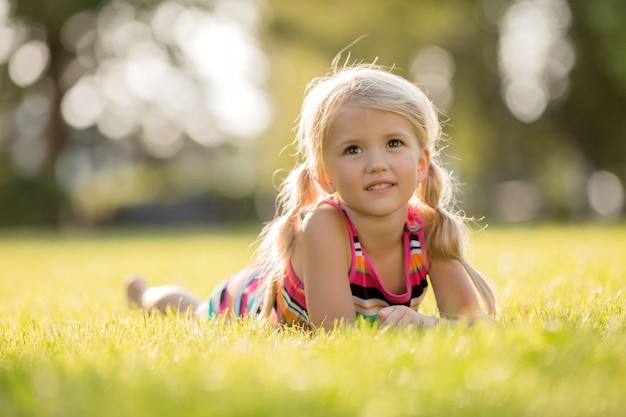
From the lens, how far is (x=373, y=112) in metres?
3.17

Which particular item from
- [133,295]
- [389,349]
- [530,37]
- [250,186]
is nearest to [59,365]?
[389,349]

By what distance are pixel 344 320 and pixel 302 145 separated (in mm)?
958

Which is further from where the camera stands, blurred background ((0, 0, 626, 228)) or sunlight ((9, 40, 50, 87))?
sunlight ((9, 40, 50, 87))

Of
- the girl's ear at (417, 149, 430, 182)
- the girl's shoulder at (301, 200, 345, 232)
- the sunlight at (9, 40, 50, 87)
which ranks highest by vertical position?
the sunlight at (9, 40, 50, 87)

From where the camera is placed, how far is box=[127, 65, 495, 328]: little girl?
3.15 m

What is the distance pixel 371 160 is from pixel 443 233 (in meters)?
0.58

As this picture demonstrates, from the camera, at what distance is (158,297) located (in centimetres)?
468

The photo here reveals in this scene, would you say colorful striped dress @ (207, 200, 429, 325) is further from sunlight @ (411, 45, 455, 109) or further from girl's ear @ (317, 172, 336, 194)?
sunlight @ (411, 45, 455, 109)

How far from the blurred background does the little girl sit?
19.5m

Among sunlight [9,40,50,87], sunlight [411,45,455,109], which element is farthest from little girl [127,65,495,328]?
sunlight [9,40,50,87]

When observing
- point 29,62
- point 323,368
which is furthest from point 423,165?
point 29,62

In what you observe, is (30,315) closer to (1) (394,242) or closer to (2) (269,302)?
(2) (269,302)

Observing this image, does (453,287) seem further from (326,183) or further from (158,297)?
(158,297)

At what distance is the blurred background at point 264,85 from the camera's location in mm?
24000
